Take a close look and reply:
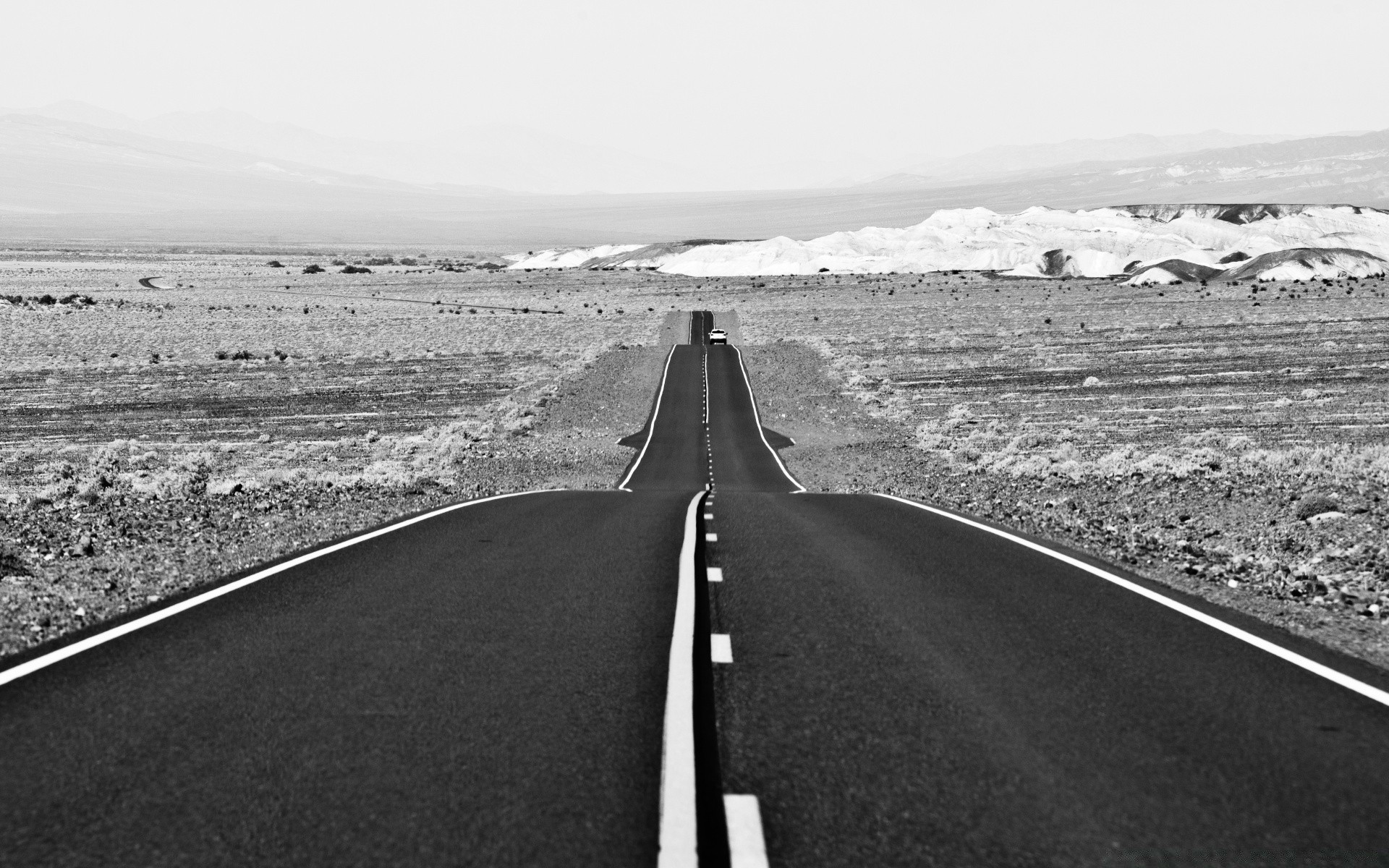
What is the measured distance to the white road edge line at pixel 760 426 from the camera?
31.3 metres

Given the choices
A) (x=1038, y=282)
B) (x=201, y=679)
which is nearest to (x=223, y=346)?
(x=201, y=679)

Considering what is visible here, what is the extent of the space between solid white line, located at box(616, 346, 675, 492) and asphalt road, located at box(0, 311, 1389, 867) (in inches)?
571

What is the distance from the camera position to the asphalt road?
478cm

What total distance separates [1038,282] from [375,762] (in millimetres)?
128241

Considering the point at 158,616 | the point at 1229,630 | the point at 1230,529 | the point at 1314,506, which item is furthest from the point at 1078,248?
the point at 158,616

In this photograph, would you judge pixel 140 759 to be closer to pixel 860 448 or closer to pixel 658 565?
pixel 658 565

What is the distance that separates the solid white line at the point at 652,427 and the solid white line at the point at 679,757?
15510 mm

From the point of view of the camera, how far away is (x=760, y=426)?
45.7 m

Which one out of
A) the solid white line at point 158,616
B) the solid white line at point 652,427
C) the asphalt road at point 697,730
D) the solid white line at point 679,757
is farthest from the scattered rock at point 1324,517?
the solid white line at point 652,427

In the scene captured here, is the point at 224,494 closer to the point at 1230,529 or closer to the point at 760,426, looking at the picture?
the point at 1230,529

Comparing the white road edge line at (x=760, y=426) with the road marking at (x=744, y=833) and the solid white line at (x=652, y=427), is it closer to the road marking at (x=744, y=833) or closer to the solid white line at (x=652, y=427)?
the solid white line at (x=652, y=427)

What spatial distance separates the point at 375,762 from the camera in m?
5.61

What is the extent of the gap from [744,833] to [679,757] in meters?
0.96

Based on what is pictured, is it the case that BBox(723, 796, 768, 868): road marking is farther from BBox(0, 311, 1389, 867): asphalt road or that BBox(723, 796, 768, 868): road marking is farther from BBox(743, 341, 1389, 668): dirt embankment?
BBox(743, 341, 1389, 668): dirt embankment
